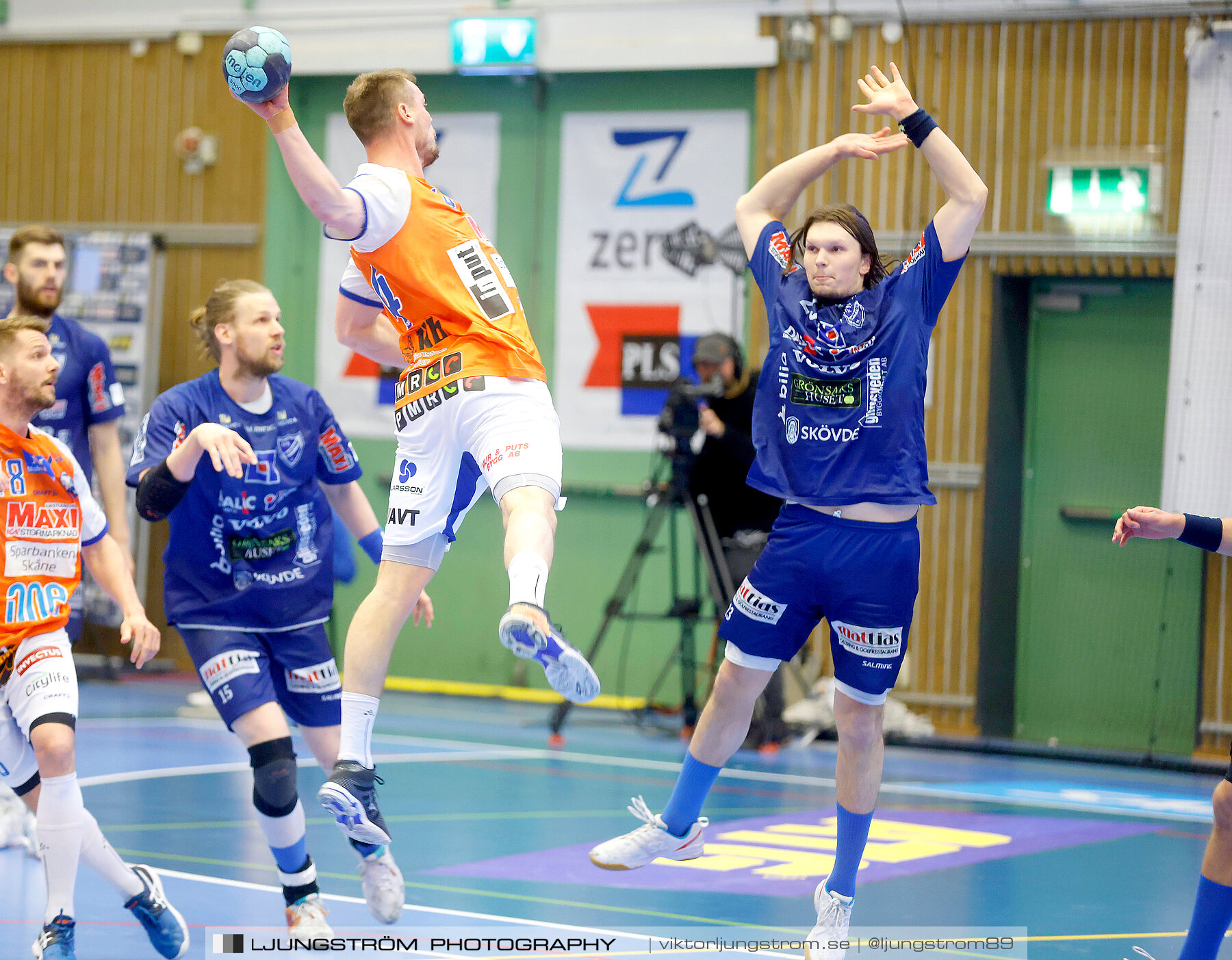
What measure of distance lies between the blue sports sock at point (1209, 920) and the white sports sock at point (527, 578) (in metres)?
2.07

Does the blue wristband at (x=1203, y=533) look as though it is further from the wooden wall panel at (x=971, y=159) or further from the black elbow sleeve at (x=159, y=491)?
the wooden wall panel at (x=971, y=159)

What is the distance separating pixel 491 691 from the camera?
11.0 metres

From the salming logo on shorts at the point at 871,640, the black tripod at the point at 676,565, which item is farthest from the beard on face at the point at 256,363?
the black tripod at the point at 676,565

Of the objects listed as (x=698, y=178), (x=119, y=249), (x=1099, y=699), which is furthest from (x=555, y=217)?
(x=1099, y=699)

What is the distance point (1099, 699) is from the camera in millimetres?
9750

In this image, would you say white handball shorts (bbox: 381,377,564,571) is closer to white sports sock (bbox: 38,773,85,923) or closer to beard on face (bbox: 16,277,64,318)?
white sports sock (bbox: 38,773,85,923)

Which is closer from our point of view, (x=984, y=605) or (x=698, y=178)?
(x=984, y=605)

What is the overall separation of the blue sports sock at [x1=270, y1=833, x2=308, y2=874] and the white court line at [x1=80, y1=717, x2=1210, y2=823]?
2923 mm

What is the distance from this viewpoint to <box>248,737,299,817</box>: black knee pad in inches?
183

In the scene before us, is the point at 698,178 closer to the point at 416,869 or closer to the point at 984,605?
the point at 984,605

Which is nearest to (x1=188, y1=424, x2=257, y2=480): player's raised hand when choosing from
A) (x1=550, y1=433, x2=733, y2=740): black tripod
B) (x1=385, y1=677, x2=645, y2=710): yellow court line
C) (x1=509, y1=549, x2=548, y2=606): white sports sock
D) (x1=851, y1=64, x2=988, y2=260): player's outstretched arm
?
(x1=509, y1=549, x2=548, y2=606): white sports sock

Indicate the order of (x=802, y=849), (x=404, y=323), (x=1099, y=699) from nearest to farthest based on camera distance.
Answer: (x=404, y=323) → (x=802, y=849) → (x=1099, y=699)

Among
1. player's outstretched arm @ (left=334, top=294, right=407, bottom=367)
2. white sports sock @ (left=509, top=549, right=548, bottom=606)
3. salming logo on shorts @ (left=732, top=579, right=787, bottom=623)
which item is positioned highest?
player's outstretched arm @ (left=334, top=294, right=407, bottom=367)

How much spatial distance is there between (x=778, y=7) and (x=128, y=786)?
262 inches
